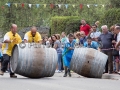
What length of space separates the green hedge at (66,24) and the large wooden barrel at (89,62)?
47.0ft

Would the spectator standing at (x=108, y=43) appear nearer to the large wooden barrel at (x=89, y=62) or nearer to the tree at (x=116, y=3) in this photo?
the large wooden barrel at (x=89, y=62)

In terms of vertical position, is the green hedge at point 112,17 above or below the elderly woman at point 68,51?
above

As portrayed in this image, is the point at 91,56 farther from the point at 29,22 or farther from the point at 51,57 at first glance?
the point at 29,22

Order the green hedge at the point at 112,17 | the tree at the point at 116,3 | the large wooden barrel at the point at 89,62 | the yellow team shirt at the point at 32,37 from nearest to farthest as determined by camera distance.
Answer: the large wooden barrel at the point at 89,62
the yellow team shirt at the point at 32,37
the green hedge at the point at 112,17
the tree at the point at 116,3

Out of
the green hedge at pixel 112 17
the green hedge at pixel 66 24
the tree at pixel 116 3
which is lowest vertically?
the green hedge at pixel 112 17

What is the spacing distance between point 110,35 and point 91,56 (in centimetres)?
261

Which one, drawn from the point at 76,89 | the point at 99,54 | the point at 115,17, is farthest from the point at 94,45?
the point at 76,89

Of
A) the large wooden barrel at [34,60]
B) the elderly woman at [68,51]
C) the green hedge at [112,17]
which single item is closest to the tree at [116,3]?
the green hedge at [112,17]

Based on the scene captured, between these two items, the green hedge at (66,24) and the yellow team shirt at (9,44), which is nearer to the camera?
the yellow team shirt at (9,44)

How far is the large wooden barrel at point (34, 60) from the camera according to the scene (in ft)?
53.1

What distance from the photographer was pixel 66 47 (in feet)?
63.2

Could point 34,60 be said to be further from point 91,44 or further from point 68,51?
point 91,44

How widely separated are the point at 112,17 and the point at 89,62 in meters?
8.14

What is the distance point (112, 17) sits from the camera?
25.1m
